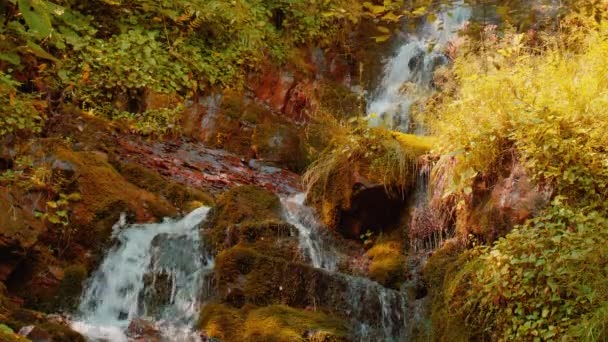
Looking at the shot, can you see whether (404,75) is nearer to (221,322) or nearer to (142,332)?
(221,322)

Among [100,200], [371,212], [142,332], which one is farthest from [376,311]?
[100,200]

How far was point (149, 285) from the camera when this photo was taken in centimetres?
527

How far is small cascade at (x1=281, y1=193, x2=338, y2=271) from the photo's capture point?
579cm

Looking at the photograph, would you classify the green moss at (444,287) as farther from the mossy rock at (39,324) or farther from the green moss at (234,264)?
the mossy rock at (39,324)

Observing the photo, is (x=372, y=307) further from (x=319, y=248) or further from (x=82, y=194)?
(x=82, y=194)

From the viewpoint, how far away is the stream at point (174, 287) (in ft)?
15.6

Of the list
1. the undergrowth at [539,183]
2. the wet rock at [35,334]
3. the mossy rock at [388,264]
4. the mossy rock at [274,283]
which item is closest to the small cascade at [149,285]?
the mossy rock at [274,283]

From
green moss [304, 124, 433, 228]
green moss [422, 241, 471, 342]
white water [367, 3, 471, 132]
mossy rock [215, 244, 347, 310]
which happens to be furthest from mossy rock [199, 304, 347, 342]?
white water [367, 3, 471, 132]

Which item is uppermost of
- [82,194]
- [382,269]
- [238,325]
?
[82,194]

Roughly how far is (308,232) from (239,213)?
0.85 m

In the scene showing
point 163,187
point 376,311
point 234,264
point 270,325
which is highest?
point 163,187

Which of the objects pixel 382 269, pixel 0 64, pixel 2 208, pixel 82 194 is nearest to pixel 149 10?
pixel 0 64

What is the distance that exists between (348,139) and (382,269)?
1513 millimetres

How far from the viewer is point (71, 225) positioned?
5641 millimetres
